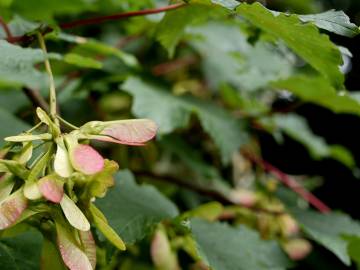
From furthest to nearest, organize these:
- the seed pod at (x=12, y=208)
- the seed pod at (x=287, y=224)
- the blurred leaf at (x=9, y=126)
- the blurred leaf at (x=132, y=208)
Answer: the seed pod at (x=287, y=224) → the blurred leaf at (x=9, y=126) → the blurred leaf at (x=132, y=208) → the seed pod at (x=12, y=208)

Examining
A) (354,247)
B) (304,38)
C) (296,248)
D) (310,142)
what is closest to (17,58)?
(304,38)

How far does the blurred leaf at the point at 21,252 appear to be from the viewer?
0.68 meters

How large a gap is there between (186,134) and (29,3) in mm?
546

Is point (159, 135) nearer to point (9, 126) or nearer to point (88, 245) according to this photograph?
point (9, 126)

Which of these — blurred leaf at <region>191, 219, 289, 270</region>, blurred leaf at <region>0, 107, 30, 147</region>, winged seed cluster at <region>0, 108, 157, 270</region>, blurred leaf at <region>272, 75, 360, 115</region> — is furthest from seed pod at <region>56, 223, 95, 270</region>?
blurred leaf at <region>272, 75, 360, 115</region>

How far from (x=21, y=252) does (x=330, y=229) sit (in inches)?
24.7

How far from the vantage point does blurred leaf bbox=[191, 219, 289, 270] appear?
0.85m

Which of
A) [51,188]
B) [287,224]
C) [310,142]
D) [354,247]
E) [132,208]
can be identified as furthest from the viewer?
[310,142]

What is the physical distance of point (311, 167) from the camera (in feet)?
6.50

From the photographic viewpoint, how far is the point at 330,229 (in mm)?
1104

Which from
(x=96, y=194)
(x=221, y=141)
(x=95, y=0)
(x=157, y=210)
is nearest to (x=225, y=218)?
(x=221, y=141)

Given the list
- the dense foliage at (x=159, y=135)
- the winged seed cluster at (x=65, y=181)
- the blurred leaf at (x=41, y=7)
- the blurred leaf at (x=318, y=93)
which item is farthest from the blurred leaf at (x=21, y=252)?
the blurred leaf at (x=318, y=93)

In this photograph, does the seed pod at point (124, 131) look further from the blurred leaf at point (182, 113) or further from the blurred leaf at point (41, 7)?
the blurred leaf at point (182, 113)

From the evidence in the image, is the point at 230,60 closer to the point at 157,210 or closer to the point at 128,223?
the point at 157,210
